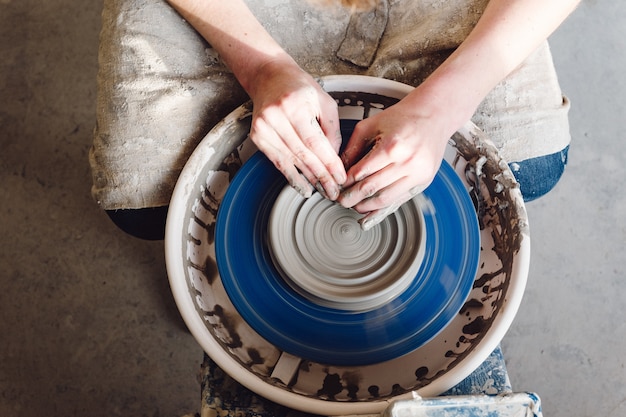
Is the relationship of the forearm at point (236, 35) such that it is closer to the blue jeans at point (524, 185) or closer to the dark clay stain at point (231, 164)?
the dark clay stain at point (231, 164)

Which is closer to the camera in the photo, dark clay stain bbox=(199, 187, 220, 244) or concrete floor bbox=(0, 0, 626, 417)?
dark clay stain bbox=(199, 187, 220, 244)

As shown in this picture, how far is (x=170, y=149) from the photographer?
48.8 inches

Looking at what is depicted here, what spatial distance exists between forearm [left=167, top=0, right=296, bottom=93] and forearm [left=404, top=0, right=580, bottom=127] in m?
0.33

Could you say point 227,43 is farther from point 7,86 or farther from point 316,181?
point 7,86

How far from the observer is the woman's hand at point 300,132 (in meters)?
1.10

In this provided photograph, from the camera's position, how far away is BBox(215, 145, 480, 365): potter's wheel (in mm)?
1153

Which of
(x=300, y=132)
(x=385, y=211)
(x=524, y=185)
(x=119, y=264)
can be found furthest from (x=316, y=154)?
(x=119, y=264)

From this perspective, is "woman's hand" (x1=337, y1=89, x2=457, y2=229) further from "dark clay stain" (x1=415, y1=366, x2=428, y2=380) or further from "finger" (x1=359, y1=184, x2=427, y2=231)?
"dark clay stain" (x1=415, y1=366, x2=428, y2=380)

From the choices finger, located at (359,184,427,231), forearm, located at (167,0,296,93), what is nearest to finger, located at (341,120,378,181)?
finger, located at (359,184,427,231)

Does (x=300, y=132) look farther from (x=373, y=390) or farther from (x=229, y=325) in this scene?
(x=373, y=390)

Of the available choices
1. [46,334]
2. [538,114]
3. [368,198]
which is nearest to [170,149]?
[368,198]

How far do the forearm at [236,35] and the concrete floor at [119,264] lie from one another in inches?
40.2

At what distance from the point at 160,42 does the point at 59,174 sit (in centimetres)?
109

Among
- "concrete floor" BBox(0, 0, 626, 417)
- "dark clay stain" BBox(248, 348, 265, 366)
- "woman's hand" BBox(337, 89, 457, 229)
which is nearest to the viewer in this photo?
"woman's hand" BBox(337, 89, 457, 229)
